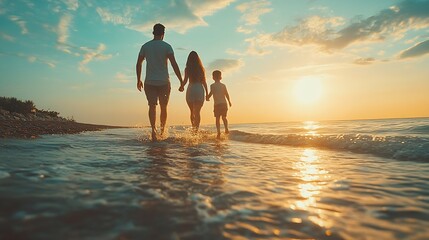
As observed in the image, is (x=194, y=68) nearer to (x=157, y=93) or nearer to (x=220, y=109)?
(x=157, y=93)

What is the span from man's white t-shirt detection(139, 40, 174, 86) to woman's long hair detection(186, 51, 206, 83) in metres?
1.51

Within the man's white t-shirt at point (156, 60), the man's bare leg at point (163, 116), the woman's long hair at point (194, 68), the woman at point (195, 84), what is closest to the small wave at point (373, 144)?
the woman at point (195, 84)

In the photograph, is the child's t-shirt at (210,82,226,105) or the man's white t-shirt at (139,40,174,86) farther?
the child's t-shirt at (210,82,226,105)

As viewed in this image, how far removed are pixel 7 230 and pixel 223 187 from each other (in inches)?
57.9

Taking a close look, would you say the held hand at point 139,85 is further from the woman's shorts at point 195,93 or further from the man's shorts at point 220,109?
the man's shorts at point 220,109

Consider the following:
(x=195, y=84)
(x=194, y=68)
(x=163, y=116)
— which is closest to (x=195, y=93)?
(x=195, y=84)

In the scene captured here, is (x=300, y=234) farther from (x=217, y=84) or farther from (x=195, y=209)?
(x=217, y=84)

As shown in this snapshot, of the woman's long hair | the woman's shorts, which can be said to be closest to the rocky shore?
the woman's shorts

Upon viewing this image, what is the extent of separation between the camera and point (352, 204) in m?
1.99

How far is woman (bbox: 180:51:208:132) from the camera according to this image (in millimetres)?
8727

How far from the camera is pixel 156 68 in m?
7.16

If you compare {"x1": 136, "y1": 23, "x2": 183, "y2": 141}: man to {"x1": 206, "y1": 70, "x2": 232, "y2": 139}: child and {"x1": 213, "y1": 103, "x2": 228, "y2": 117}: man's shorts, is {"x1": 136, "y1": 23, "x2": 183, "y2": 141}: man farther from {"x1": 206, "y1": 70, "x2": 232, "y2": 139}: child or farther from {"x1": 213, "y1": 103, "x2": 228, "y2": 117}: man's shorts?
{"x1": 213, "y1": 103, "x2": 228, "y2": 117}: man's shorts

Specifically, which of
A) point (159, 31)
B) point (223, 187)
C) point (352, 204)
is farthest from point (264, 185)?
point (159, 31)

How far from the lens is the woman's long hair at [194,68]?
870 cm
